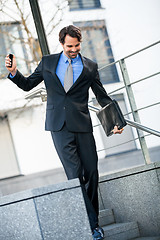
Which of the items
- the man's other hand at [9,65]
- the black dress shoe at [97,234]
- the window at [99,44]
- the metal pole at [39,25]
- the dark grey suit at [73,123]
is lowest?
the black dress shoe at [97,234]

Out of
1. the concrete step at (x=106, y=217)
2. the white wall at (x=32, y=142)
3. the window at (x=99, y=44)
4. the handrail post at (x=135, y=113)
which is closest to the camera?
the concrete step at (x=106, y=217)

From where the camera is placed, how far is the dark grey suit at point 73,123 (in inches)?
148

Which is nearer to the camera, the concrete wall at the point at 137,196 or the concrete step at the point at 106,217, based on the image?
the concrete wall at the point at 137,196

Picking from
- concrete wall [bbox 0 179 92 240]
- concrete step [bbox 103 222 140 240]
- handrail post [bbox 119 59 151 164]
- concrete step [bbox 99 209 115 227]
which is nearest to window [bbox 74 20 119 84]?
handrail post [bbox 119 59 151 164]

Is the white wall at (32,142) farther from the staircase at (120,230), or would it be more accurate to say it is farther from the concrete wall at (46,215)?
the concrete wall at (46,215)

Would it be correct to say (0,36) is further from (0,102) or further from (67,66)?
(67,66)

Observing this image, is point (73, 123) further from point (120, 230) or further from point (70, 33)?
point (120, 230)

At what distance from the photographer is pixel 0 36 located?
15969 mm

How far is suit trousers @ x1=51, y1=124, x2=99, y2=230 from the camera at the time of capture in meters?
3.76

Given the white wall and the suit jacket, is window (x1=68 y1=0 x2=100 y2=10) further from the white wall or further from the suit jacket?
the suit jacket

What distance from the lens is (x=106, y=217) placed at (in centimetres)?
482

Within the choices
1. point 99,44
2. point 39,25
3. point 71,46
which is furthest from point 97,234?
point 99,44

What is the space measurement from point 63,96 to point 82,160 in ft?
1.73

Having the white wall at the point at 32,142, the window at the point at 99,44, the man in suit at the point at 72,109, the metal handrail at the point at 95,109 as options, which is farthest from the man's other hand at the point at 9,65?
the white wall at the point at 32,142
